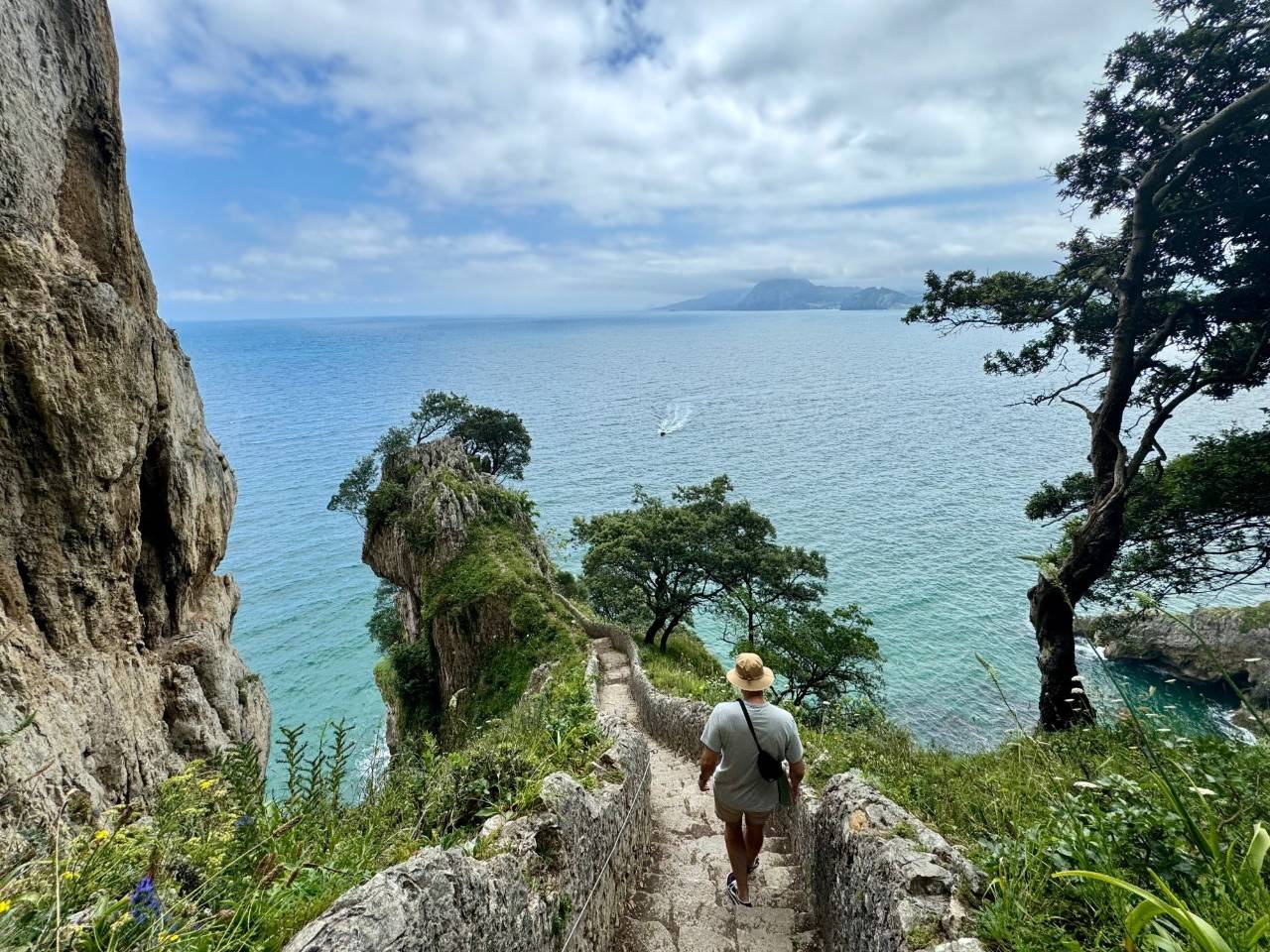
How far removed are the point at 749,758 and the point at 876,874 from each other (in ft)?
4.70

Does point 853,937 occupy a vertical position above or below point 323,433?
above

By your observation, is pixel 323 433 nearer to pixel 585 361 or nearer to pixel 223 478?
pixel 223 478

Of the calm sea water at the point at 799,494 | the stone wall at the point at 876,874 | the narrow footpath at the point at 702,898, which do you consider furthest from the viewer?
the calm sea water at the point at 799,494

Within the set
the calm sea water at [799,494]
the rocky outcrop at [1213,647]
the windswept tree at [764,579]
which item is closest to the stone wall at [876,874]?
the calm sea water at [799,494]

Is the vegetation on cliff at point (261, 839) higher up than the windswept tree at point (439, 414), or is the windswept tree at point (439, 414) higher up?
the vegetation on cliff at point (261, 839)

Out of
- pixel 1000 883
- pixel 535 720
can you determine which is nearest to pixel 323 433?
pixel 535 720

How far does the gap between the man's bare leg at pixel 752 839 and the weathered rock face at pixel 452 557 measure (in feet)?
60.0

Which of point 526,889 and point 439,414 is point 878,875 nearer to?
point 526,889

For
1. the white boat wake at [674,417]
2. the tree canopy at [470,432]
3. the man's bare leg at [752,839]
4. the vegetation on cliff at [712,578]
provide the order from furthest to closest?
the white boat wake at [674,417] → the tree canopy at [470,432] → the vegetation on cliff at [712,578] → the man's bare leg at [752,839]

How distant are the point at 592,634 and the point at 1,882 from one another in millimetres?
22553

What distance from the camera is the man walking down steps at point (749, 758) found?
212 inches

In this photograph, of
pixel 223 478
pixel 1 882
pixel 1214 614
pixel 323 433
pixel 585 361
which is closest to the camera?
pixel 1 882

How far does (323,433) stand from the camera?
9931 centimetres

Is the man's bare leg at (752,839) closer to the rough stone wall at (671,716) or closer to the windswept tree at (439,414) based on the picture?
the rough stone wall at (671,716)
